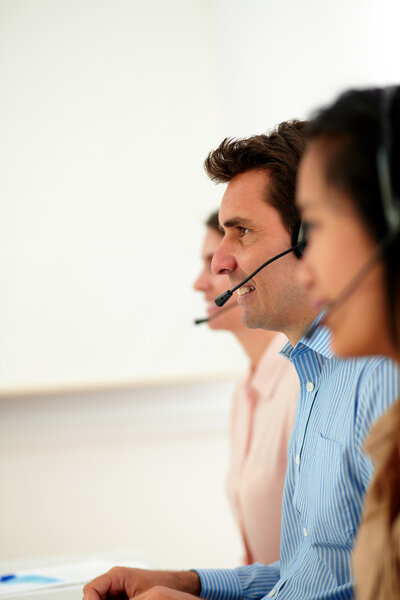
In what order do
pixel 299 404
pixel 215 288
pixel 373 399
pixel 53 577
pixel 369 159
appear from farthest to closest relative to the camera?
pixel 215 288, pixel 53 577, pixel 299 404, pixel 373 399, pixel 369 159

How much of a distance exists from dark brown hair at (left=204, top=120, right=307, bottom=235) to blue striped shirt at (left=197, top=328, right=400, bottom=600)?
0.86 feet

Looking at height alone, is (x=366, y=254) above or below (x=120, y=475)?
above

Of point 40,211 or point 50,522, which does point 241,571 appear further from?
point 40,211

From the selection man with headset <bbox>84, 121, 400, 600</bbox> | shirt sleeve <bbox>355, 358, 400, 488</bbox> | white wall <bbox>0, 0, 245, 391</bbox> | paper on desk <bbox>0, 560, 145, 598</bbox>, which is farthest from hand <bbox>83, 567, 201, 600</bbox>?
white wall <bbox>0, 0, 245, 391</bbox>

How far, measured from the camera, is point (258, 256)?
4.00ft

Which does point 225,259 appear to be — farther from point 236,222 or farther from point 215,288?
point 215,288

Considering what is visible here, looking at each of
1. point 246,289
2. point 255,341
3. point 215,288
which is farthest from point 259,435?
point 246,289

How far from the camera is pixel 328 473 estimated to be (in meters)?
0.95

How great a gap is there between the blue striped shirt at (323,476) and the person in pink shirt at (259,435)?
0.40 meters

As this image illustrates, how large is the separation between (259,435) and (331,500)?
0.84 meters

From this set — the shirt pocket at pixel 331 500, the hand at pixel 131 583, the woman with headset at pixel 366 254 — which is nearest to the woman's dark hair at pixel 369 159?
the woman with headset at pixel 366 254

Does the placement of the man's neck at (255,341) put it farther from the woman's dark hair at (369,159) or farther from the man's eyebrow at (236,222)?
the woman's dark hair at (369,159)

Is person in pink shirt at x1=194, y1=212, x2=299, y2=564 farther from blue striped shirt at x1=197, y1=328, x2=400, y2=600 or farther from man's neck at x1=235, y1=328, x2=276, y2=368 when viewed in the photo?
blue striped shirt at x1=197, y1=328, x2=400, y2=600

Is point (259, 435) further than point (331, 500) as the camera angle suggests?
Yes
